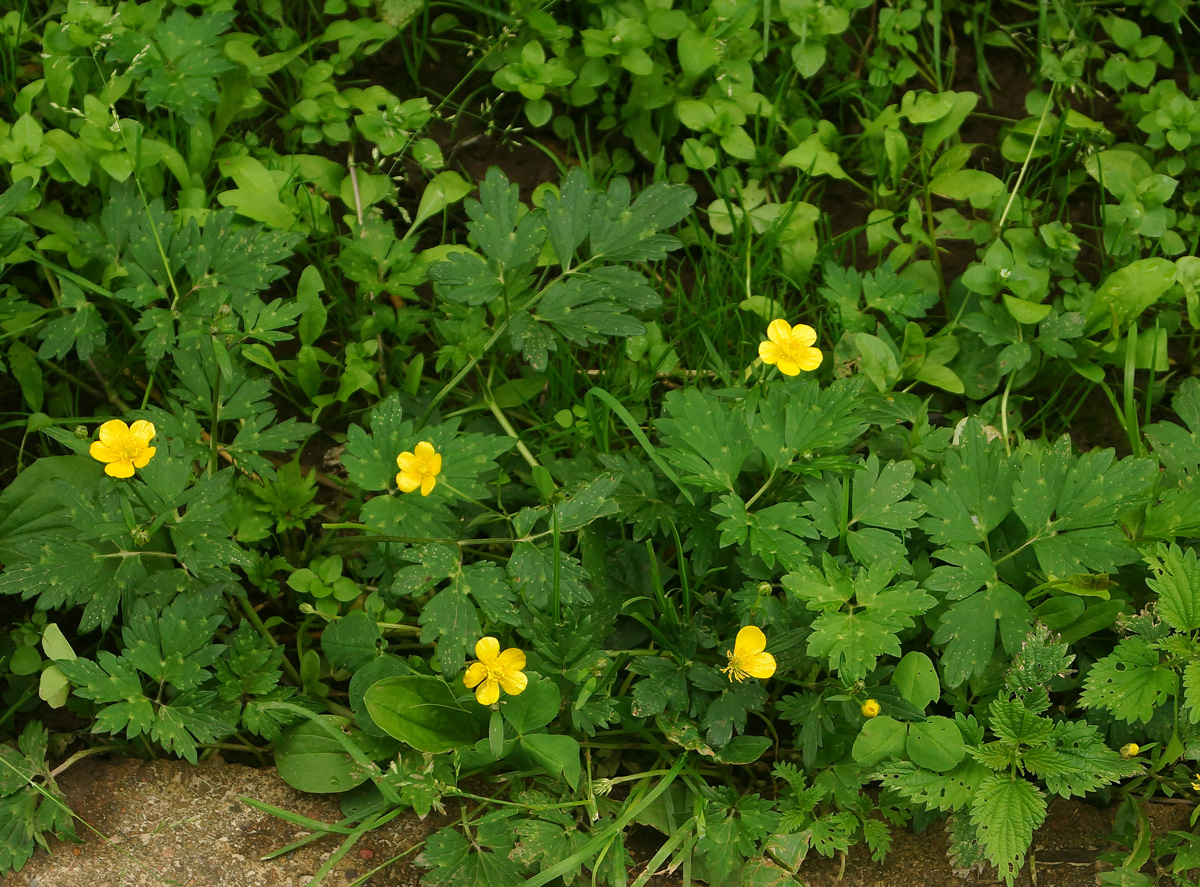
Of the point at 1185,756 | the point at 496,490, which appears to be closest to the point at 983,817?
the point at 1185,756

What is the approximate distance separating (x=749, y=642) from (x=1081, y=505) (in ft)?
2.64

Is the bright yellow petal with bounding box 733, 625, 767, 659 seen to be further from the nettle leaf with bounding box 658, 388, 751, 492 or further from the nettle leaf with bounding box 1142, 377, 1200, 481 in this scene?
the nettle leaf with bounding box 1142, 377, 1200, 481

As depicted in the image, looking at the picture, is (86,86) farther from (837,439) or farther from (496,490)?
(837,439)

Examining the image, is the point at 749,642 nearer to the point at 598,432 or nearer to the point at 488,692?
the point at 488,692

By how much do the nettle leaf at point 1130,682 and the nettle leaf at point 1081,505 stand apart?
18 cm

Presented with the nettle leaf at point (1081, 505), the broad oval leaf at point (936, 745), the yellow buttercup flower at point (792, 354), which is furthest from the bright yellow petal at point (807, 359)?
the broad oval leaf at point (936, 745)

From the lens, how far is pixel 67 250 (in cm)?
241

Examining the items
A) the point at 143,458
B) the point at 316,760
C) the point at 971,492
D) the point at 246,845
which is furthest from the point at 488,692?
the point at 971,492

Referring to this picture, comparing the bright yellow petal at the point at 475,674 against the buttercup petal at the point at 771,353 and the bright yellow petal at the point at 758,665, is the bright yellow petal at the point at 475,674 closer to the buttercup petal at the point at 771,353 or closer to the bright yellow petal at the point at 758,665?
the bright yellow petal at the point at 758,665

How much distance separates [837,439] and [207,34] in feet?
6.05

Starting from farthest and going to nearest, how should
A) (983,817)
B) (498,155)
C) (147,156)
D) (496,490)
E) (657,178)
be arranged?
1. (498,155)
2. (657,178)
3. (147,156)
4. (496,490)
5. (983,817)

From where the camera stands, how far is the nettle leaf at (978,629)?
205 cm

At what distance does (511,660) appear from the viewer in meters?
1.95

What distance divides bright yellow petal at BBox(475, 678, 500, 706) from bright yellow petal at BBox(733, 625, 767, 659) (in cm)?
48
